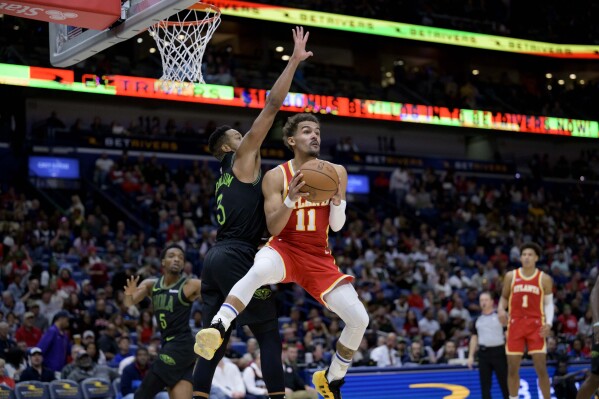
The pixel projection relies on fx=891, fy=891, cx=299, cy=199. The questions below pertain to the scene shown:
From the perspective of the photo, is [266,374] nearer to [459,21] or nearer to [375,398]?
[375,398]

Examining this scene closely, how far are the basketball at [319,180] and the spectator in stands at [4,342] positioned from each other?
8353 millimetres

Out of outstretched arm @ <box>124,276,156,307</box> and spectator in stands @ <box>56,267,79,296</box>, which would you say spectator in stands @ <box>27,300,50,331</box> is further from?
outstretched arm @ <box>124,276,156,307</box>

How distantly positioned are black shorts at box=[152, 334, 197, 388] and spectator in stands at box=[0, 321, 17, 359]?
19.2ft

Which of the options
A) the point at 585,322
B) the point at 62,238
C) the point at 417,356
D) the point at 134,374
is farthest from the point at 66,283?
the point at 585,322

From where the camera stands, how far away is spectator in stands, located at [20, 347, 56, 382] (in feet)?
42.4

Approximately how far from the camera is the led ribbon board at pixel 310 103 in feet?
74.8

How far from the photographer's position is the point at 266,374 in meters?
7.03

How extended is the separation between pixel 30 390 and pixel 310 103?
15.8m

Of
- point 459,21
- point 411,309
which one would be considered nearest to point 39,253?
point 411,309

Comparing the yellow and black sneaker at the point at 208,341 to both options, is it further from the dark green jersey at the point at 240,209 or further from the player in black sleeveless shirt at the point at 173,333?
the player in black sleeveless shirt at the point at 173,333

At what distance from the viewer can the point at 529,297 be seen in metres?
11.5

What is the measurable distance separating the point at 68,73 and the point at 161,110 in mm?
6871

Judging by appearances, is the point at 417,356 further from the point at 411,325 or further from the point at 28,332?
the point at 28,332

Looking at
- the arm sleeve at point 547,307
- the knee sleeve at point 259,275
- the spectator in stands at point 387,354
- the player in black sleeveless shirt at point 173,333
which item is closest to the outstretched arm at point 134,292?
the player in black sleeveless shirt at point 173,333
